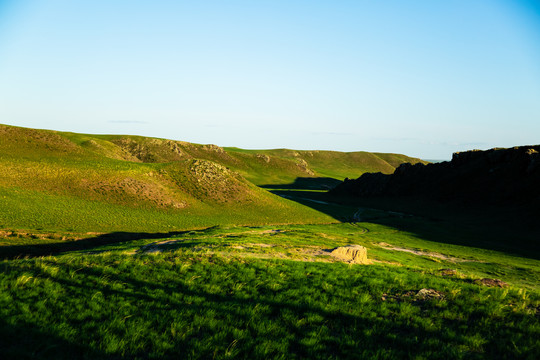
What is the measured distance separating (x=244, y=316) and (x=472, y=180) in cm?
12277

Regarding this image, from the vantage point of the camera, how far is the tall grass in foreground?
9047mm

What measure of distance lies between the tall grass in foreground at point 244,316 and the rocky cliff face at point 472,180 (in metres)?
89.5

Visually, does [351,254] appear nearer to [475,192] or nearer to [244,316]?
[244,316]

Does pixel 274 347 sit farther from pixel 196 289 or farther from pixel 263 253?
pixel 263 253

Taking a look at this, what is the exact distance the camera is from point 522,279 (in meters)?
29.3

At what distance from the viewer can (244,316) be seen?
11.3 meters

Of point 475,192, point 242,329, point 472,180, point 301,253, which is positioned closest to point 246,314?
point 242,329

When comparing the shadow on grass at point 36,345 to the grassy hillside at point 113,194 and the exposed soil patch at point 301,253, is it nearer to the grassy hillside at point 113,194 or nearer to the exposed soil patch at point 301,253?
the exposed soil patch at point 301,253

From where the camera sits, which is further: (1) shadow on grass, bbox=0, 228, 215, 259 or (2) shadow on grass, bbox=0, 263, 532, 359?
(1) shadow on grass, bbox=0, 228, 215, 259

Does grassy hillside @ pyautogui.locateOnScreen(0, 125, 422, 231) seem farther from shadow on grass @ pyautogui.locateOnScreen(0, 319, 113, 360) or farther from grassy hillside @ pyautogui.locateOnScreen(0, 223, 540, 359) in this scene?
shadow on grass @ pyautogui.locateOnScreen(0, 319, 113, 360)

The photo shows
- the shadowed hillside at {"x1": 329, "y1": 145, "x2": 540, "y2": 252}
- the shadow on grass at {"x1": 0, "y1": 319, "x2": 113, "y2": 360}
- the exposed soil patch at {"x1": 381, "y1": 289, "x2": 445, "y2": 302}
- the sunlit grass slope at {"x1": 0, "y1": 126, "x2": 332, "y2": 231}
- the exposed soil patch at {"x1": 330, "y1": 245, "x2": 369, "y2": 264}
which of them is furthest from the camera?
the shadowed hillside at {"x1": 329, "y1": 145, "x2": 540, "y2": 252}

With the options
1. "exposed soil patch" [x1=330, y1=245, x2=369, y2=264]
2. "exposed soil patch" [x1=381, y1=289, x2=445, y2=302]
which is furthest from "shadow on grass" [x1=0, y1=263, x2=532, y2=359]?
"exposed soil patch" [x1=330, y1=245, x2=369, y2=264]

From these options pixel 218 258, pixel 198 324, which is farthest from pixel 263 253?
pixel 198 324

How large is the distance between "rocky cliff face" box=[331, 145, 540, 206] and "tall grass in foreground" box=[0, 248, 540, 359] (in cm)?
8946
